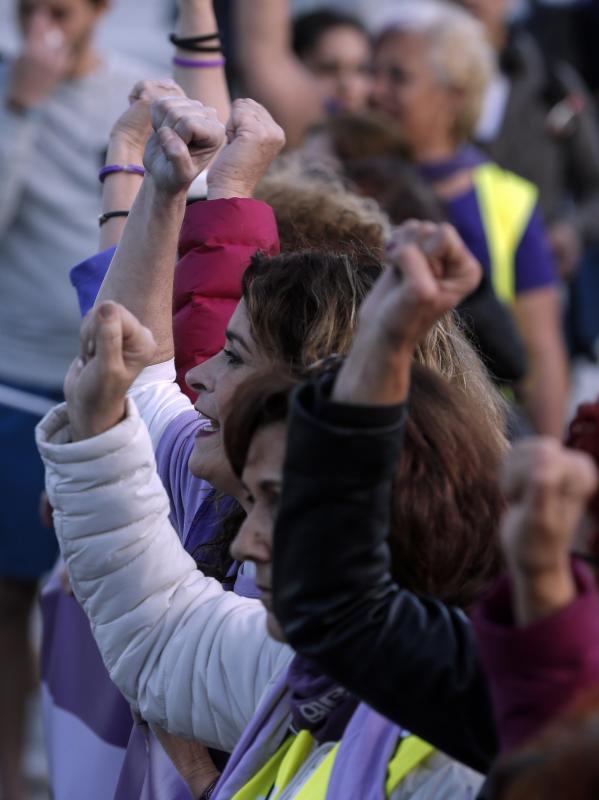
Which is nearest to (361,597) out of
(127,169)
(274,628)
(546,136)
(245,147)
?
(274,628)

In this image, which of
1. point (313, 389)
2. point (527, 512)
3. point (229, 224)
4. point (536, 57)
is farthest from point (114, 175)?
point (536, 57)

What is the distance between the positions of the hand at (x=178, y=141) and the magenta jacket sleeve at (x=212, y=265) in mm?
309

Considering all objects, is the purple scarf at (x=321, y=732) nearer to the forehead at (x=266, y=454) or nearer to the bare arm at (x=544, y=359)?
the forehead at (x=266, y=454)

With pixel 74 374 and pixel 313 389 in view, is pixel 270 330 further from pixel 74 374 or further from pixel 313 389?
pixel 313 389

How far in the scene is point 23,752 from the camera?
12.4 feet

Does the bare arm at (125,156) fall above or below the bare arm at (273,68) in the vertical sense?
above

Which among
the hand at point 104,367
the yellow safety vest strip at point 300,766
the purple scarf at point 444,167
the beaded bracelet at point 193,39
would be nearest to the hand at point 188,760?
the yellow safety vest strip at point 300,766

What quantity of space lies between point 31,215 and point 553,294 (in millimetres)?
1505

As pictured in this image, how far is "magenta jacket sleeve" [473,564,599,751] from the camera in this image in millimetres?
1096

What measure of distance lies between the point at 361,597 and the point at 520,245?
9.86 feet

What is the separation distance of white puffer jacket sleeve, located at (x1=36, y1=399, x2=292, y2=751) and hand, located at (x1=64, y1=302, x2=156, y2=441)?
0.02 meters

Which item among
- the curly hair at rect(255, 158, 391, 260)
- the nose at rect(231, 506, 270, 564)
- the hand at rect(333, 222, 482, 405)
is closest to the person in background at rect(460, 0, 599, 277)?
the curly hair at rect(255, 158, 391, 260)

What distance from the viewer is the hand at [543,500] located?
1.06m

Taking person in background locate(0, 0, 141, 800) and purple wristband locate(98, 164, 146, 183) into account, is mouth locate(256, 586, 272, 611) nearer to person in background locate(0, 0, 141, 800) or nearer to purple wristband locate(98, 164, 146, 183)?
purple wristband locate(98, 164, 146, 183)
